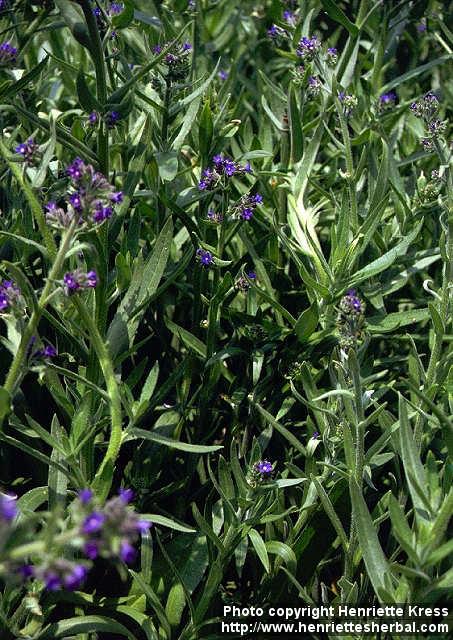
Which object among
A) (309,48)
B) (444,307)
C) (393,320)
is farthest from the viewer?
(309,48)

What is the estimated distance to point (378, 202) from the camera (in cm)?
288

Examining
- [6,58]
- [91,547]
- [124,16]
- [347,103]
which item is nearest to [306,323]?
[347,103]

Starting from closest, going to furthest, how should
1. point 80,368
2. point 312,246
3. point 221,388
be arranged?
point 80,368 → point 312,246 → point 221,388

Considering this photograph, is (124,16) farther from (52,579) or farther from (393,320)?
(52,579)

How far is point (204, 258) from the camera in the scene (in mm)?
2689

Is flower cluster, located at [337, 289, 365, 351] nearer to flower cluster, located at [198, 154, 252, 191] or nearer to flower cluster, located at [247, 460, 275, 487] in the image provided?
flower cluster, located at [247, 460, 275, 487]

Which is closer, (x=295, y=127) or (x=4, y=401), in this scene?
(x=4, y=401)

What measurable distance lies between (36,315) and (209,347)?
3.01 feet

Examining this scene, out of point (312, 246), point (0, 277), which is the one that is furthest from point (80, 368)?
point (312, 246)

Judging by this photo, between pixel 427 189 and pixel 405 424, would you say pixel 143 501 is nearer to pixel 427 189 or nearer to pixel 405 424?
pixel 405 424

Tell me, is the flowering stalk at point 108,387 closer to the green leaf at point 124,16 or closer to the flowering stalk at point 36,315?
the flowering stalk at point 36,315

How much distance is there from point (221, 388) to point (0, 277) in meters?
0.99

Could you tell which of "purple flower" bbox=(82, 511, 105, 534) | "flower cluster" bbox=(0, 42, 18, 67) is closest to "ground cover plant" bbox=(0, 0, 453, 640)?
"flower cluster" bbox=(0, 42, 18, 67)

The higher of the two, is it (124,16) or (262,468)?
(124,16)
